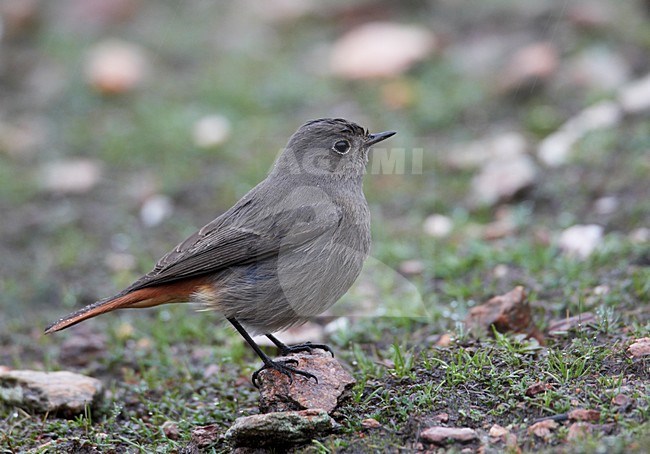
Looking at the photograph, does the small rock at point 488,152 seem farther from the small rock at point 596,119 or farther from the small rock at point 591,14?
the small rock at point 591,14

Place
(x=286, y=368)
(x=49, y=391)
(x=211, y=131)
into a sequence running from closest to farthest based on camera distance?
(x=286, y=368), (x=49, y=391), (x=211, y=131)

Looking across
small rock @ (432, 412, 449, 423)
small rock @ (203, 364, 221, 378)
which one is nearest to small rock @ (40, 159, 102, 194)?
small rock @ (203, 364, 221, 378)

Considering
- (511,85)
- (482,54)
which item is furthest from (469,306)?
(482,54)

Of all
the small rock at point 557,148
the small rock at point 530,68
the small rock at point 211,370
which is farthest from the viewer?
the small rock at point 530,68

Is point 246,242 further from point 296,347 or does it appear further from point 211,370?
point 211,370

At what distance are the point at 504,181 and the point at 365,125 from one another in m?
2.07

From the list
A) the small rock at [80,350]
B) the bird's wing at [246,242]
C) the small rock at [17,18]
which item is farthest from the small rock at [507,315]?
the small rock at [17,18]

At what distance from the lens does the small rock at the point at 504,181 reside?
7.20 metres

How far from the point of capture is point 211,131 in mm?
9141

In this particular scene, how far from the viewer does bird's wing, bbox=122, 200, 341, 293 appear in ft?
16.2

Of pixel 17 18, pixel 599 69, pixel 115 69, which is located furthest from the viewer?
pixel 17 18

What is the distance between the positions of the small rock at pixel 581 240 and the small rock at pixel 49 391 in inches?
136

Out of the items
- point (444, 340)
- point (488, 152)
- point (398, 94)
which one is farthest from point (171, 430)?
point (398, 94)

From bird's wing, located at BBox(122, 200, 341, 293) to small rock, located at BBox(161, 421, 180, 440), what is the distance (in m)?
0.80
